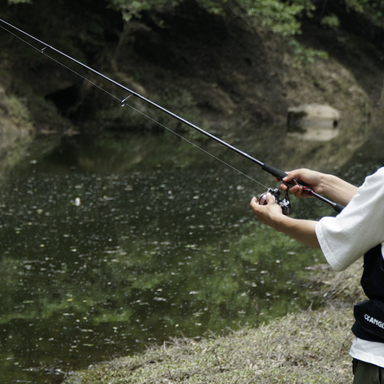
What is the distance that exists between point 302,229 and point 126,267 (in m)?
4.63

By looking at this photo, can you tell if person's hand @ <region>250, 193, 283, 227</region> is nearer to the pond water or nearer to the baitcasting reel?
the baitcasting reel

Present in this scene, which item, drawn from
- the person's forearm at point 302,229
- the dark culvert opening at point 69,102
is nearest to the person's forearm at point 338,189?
the person's forearm at point 302,229

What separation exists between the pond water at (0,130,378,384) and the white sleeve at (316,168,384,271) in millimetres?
2724

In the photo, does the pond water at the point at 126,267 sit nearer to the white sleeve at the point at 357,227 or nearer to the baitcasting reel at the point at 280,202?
the baitcasting reel at the point at 280,202

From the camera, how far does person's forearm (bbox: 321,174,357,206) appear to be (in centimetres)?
264

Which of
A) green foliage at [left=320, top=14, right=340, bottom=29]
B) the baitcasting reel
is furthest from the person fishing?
green foliage at [left=320, top=14, right=340, bottom=29]

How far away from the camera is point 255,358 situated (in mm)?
3664

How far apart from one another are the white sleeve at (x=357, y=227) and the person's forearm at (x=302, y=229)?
0.07m

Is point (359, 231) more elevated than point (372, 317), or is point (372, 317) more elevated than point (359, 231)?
point (359, 231)

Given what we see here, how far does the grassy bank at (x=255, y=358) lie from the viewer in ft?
11.2

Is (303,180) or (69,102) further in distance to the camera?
(69,102)

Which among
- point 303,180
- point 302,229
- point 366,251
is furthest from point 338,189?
point 366,251

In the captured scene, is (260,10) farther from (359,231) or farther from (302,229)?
(359,231)

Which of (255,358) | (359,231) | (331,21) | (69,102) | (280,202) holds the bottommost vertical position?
(69,102)
